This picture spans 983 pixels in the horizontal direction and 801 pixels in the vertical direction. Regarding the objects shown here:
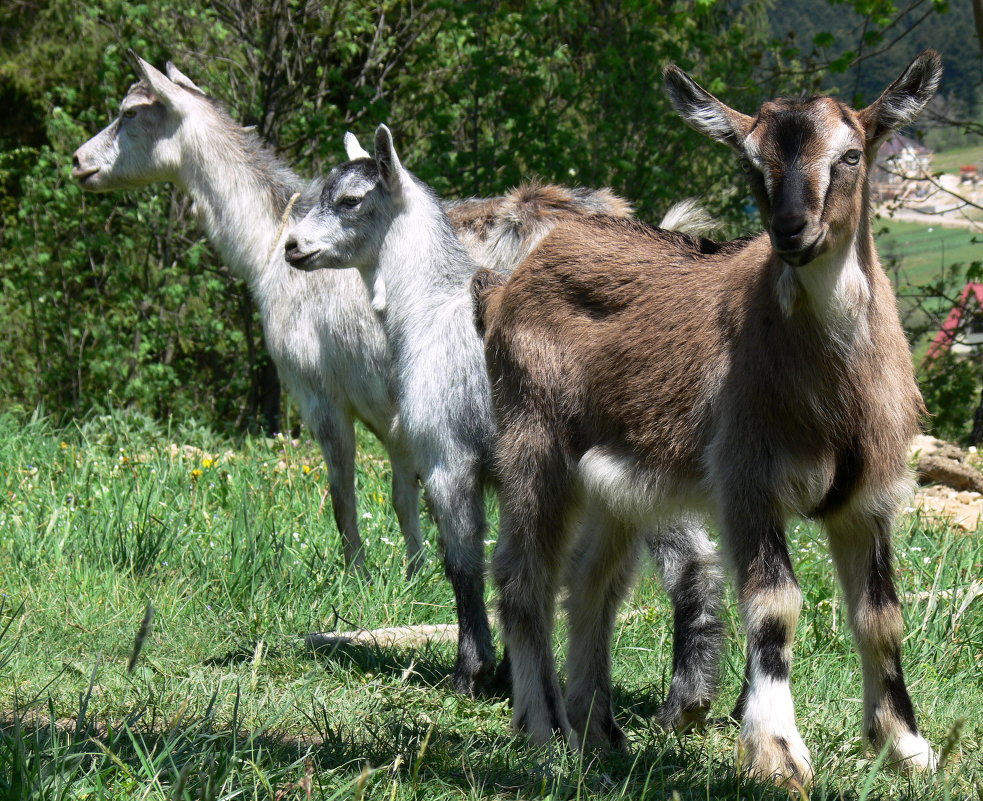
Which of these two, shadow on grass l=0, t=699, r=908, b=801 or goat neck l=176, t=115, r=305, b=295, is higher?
goat neck l=176, t=115, r=305, b=295

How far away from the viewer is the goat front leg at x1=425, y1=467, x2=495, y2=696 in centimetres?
472

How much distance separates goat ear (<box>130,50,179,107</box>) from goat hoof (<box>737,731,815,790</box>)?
17.7 ft

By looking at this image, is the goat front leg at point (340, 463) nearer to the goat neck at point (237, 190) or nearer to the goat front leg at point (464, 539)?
the goat neck at point (237, 190)

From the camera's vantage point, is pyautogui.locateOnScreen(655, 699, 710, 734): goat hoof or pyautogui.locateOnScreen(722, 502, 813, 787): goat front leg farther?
pyautogui.locateOnScreen(655, 699, 710, 734): goat hoof

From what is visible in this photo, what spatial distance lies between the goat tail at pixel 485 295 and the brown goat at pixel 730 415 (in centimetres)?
16

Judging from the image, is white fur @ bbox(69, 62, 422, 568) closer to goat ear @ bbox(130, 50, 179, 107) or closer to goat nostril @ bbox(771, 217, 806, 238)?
goat ear @ bbox(130, 50, 179, 107)

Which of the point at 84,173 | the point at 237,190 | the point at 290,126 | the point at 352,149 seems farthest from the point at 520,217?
the point at 290,126

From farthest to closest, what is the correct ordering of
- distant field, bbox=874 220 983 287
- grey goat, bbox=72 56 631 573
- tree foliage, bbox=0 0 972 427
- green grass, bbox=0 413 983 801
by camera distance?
distant field, bbox=874 220 983 287 → tree foliage, bbox=0 0 972 427 → grey goat, bbox=72 56 631 573 → green grass, bbox=0 413 983 801

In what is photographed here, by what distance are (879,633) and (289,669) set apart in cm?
221

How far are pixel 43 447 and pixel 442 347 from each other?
380 centimetres

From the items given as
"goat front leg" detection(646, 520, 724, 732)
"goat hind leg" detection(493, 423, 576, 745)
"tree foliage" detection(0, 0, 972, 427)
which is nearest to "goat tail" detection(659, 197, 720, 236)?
"goat front leg" detection(646, 520, 724, 732)

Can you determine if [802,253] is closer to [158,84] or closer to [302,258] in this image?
[302,258]

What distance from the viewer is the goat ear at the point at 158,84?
7.02 meters

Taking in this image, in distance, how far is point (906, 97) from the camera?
333 centimetres
